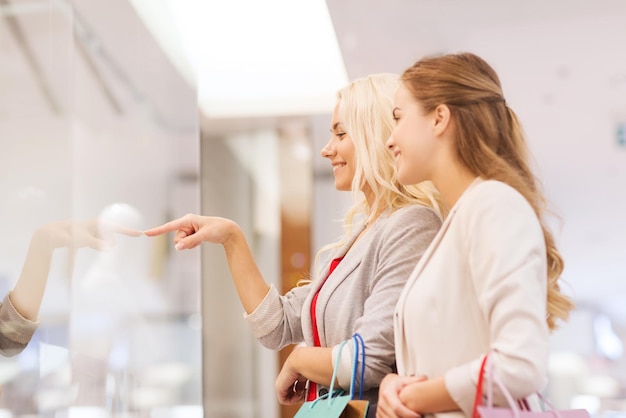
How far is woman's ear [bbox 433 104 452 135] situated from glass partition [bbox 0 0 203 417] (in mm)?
809

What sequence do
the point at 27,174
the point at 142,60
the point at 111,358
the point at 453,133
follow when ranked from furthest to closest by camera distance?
the point at 142,60
the point at 111,358
the point at 27,174
the point at 453,133

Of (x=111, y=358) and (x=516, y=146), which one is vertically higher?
(x=516, y=146)

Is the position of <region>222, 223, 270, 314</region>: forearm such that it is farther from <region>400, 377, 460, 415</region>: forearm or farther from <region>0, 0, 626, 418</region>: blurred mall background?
<region>400, 377, 460, 415</region>: forearm

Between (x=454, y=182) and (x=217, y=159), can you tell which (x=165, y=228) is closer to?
(x=454, y=182)

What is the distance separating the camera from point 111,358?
8.26 feet

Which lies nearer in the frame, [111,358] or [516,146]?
[516,146]

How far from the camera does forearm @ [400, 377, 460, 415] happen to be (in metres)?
1.18

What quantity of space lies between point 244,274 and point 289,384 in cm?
28

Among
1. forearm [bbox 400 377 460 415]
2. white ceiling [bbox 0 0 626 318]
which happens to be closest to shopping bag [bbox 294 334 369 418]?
forearm [bbox 400 377 460 415]

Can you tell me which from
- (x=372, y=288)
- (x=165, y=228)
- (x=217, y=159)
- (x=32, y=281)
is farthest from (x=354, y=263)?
(x=217, y=159)

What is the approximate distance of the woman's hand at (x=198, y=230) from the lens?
1713mm

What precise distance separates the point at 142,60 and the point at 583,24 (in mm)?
1887

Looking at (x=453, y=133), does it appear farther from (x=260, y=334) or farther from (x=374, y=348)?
(x=260, y=334)

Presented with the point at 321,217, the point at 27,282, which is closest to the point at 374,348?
the point at 27,282
